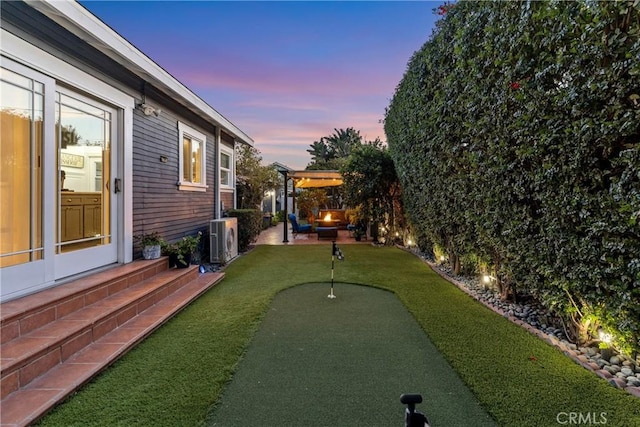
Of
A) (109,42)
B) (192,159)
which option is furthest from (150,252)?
(192,159)

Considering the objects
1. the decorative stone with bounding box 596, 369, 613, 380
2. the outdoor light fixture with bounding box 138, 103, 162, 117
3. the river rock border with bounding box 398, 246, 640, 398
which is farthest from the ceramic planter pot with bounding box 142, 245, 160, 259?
the decorative stone with bounding box 596, 369, 613, 380

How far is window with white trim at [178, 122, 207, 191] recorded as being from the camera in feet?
23.4

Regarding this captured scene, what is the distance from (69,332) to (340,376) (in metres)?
2.37

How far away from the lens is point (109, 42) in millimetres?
4000

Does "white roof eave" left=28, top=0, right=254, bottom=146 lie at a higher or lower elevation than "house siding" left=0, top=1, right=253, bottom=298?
higher

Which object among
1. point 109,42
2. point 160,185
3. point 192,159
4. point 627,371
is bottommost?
point 627,371

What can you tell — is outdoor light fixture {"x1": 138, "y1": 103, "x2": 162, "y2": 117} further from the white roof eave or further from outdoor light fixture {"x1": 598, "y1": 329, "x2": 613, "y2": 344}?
outdoor light fixture {"x1": 598, "y1": 329, "x2": 613, "y2": 344}

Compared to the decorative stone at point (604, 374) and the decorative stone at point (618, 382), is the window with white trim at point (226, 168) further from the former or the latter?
the decorative stone at point (618, 382)

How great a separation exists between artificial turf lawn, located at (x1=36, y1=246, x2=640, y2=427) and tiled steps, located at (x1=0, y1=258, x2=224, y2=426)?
0.46ft

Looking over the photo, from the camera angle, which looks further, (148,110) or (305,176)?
(305,176)

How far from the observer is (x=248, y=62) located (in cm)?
1066

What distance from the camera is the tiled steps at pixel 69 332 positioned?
2307mm

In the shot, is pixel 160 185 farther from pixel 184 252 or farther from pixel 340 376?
pixel 340 376

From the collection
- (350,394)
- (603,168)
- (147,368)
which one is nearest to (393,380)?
(350,394)
